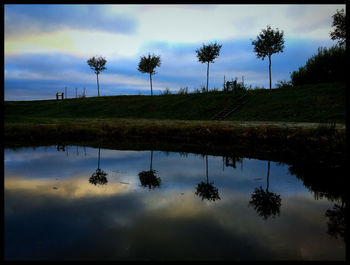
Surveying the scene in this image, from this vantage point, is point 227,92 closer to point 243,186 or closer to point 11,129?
point 11,129

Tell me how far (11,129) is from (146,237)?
1151 cm

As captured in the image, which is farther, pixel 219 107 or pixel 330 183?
pixel 219 107

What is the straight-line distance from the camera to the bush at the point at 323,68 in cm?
2955

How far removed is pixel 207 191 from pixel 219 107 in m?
22.3

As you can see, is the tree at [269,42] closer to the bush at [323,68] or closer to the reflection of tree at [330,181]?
the bush at [323,68]

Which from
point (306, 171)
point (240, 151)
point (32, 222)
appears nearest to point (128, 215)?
point (32, 222)

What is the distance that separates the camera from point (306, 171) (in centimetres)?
614

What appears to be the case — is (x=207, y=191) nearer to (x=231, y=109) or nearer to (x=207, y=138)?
(x=207, y=138)

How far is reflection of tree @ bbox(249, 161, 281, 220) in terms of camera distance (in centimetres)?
390

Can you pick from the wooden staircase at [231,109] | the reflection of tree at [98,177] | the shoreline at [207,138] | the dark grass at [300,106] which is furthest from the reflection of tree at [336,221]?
the wooden staircase at [231,109]

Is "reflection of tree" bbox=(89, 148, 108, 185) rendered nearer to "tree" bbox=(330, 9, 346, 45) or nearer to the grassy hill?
the grassy hill

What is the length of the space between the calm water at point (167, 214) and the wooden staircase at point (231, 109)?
53.6 ft

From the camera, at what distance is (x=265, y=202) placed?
433 centimetres

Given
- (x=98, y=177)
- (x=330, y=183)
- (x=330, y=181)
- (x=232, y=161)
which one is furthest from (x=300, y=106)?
(x=98, y=177)
